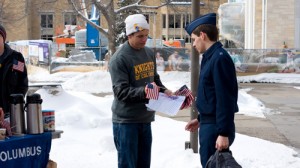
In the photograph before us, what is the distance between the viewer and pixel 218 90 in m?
3.46

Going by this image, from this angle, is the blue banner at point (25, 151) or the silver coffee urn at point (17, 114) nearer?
the blue banner at point (25, 151)

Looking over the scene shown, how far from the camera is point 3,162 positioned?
12.0 feet

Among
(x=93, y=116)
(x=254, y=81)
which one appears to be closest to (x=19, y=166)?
(x=93, y=116)

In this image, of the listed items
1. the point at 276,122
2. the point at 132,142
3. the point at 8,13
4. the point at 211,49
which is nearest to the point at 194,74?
the point at 132,142

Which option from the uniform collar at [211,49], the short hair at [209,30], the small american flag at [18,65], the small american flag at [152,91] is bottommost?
the small american flag at [152,91]

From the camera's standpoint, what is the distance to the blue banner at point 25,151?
3684mm

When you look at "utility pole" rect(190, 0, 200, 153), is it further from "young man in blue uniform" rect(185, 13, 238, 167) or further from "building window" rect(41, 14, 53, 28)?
"building window" rect(41, 14, 53, 28)

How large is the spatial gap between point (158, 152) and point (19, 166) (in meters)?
3.37

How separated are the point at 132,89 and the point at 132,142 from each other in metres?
0.54

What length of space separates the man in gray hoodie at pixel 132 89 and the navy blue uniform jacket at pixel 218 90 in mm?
652

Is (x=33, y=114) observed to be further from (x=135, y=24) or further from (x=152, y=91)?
(x=135, y=24)

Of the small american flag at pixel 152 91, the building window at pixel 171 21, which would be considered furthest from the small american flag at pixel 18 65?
the building window at pixel 171 21

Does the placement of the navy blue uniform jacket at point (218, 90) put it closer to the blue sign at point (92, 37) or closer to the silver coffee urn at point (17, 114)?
the silver coffee urn at point (17, 114)

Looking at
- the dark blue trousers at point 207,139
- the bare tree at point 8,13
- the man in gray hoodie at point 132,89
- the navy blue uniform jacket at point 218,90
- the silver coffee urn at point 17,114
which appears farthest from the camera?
the bare tree at point 8,13
